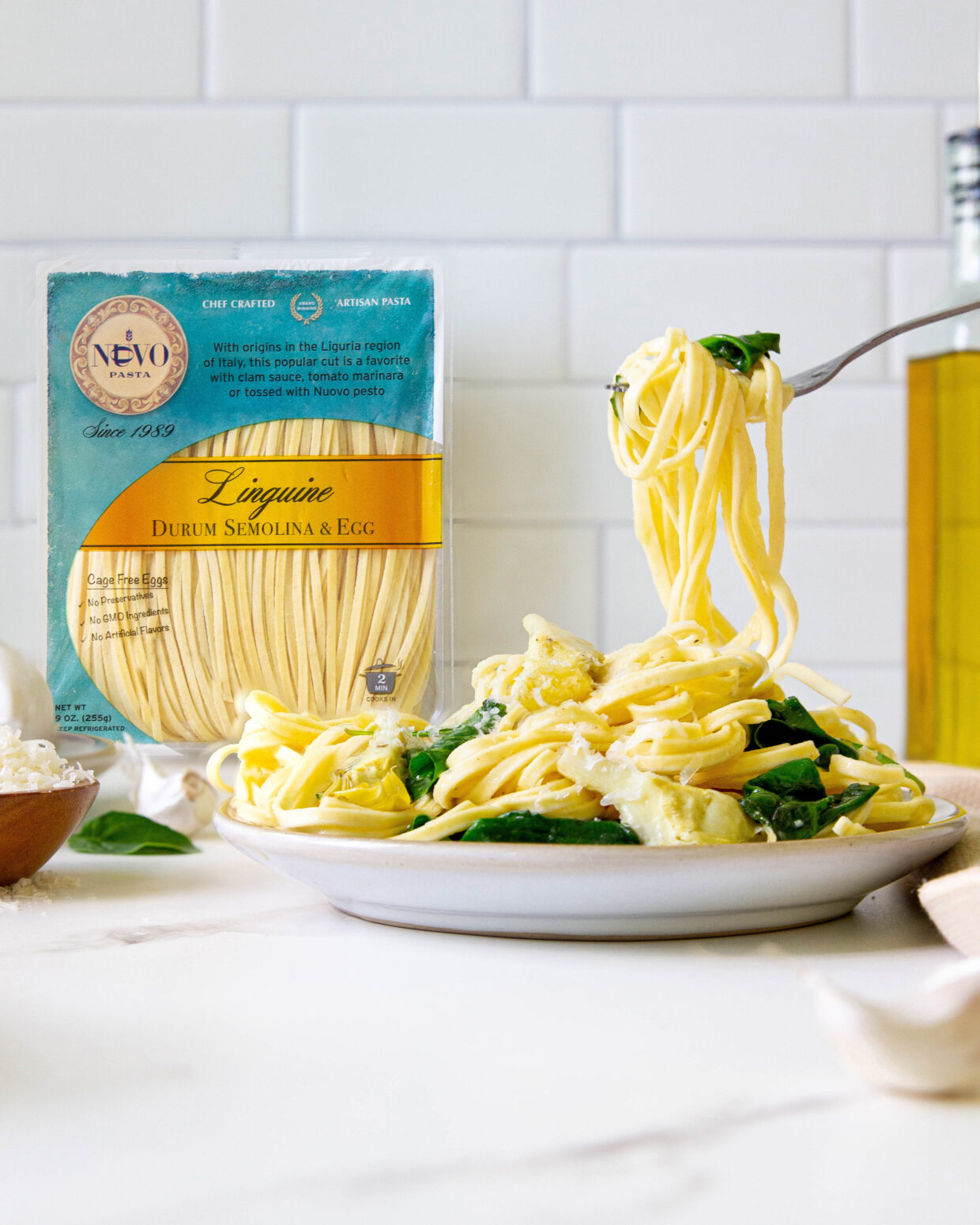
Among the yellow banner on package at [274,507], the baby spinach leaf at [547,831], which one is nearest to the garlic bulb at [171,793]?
the yellow banner on package at [274,507]

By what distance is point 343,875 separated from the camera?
60cm

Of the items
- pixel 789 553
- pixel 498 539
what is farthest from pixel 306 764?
pixel 789 553

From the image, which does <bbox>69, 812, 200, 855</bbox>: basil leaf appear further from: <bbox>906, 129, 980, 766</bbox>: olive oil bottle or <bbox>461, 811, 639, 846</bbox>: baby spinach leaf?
<bbox>906, 129, 980, 766</bbox>: olive oil bottle

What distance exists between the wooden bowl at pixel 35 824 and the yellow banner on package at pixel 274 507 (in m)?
0.39

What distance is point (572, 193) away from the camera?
122 centimetres

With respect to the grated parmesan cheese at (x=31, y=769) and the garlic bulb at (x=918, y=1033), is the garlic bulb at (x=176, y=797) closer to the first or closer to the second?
the grated parmesan cheese at (x=31, y=769)

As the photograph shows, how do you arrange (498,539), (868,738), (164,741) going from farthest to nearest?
(498,539), (164,741), (868,738)

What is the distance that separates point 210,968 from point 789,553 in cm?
81

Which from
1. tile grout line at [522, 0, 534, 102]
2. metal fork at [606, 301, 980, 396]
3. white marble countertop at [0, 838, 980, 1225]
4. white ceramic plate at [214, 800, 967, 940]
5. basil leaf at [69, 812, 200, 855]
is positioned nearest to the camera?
white marble countertop at [0, 838, 980, 1225]

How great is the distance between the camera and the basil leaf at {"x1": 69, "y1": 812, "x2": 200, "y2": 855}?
0.89 m

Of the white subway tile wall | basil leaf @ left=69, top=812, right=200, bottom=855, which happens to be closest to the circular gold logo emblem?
the white subway tile wall

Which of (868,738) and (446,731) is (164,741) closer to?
(446,731)

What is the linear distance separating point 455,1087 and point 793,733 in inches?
14.0

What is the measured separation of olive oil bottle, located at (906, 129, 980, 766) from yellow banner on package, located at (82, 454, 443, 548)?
48 cm
